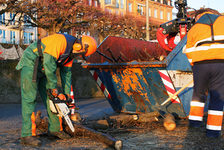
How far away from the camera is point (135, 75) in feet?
19.3

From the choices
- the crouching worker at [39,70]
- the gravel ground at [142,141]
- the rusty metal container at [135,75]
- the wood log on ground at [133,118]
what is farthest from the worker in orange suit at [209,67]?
the crouching worker at [39,70]

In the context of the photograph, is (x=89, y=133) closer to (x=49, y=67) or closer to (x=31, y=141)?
(x=31, y=141)

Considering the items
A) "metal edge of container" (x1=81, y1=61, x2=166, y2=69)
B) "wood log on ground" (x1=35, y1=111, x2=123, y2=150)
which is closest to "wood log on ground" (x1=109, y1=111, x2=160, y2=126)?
"metal edge of container" (x1=81, y1=61, x2=166, y2=69)

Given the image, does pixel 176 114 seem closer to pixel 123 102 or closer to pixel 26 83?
pixel 123 102

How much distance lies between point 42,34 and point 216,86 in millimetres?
32760

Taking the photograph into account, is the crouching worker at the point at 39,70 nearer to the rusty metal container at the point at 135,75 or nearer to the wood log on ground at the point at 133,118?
the wood log on ground at the point at 133,118

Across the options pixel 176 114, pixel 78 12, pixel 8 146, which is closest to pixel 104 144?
pixel 8 146

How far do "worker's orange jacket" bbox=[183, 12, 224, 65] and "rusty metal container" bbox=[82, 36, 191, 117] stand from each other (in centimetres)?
91

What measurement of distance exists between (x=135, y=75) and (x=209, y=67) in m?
1.99

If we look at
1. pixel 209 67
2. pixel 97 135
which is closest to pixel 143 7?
pixel 209 67

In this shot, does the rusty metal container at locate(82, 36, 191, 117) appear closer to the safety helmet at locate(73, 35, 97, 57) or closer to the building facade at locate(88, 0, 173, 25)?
the safety helmet at locate(73, 35, 97, 57)

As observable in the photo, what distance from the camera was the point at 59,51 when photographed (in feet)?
13.3

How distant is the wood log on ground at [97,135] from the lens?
11.5 feet

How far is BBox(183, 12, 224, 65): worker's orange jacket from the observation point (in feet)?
13.3
